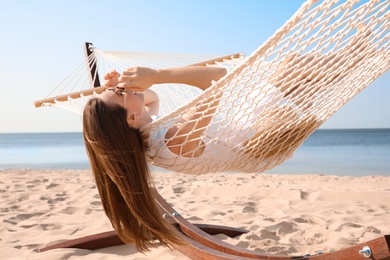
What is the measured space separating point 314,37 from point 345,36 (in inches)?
4.2

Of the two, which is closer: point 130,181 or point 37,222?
point 130,181

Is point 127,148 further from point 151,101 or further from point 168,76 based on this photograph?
point 151,101

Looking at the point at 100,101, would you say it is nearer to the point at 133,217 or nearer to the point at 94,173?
the point at 94,173

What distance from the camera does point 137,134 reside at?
127 centimetres

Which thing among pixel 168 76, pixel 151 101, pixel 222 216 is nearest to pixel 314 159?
pixel 222 216

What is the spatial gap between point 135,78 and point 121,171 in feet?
0.85

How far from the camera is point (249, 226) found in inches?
83.7

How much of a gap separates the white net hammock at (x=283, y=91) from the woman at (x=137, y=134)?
0.01 metres

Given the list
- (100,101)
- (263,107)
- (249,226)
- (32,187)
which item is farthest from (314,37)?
(32,187)

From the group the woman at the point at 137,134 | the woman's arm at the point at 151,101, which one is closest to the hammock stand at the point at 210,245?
the woman at the point at 137,134

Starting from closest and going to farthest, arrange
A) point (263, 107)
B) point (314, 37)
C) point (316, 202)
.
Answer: point (314, 37) < point (263, 107) < point (316, 202)

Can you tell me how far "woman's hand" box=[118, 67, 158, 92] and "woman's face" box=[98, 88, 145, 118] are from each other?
26 mm

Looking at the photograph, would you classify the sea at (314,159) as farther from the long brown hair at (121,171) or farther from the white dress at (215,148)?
the long brown hair at (121,171)

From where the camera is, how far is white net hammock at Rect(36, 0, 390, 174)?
3.76 ft
